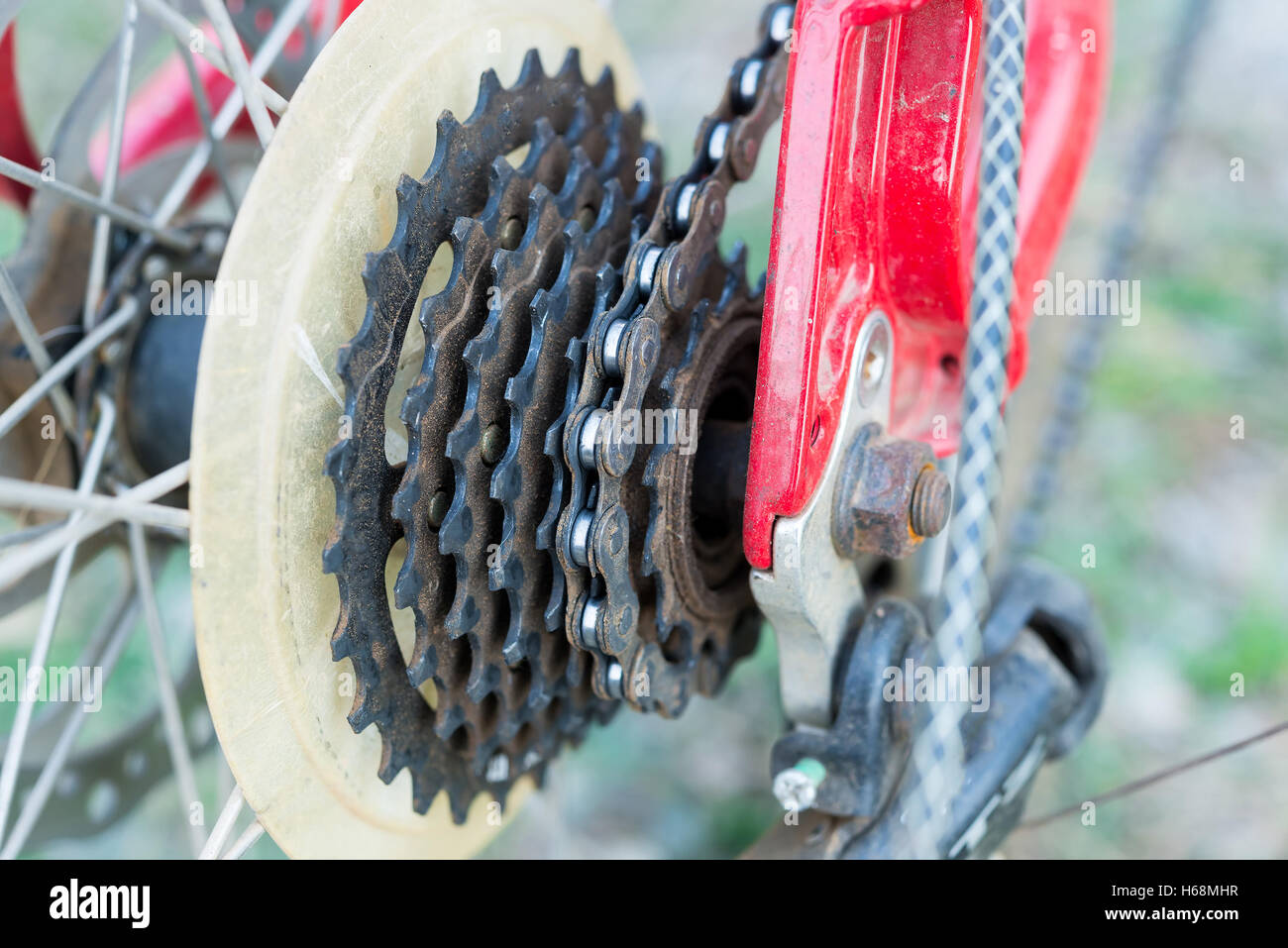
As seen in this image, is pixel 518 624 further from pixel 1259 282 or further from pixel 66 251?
pixel 1259 282

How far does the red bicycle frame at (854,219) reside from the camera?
26.5 inches

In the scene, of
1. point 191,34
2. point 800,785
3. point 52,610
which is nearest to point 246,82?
point 191,34

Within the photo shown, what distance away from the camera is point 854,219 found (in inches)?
28.8

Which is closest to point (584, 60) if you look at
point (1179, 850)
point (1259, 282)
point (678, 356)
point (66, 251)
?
point (678, 356)

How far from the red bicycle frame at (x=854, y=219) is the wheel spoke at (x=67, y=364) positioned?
1.75ft

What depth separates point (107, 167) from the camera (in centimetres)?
89

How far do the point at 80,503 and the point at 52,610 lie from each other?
0.90 ft

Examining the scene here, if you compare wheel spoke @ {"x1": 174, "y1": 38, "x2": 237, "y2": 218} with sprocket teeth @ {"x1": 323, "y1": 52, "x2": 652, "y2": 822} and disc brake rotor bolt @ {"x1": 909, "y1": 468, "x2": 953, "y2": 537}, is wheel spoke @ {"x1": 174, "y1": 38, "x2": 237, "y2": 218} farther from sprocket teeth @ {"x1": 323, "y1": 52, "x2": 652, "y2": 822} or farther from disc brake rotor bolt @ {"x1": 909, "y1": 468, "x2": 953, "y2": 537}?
disc brake rotor bolt @ {"x1": 909, "y1": 468, "x2": 953, "y2": 537}

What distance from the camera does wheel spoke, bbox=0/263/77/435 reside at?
81cm

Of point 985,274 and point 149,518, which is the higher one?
point 985,274

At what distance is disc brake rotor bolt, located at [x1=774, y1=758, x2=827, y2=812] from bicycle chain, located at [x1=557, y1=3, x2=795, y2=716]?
0.09 m

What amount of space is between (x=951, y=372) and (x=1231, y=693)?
889 mm

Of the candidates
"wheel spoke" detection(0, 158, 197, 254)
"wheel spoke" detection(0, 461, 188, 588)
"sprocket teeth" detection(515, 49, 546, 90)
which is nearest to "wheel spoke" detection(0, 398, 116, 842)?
"wheel spoke" detection(0, 461, 188, 588)

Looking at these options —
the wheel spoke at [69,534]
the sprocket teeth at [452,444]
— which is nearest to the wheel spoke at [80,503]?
the wheel spoke at [69,534]
